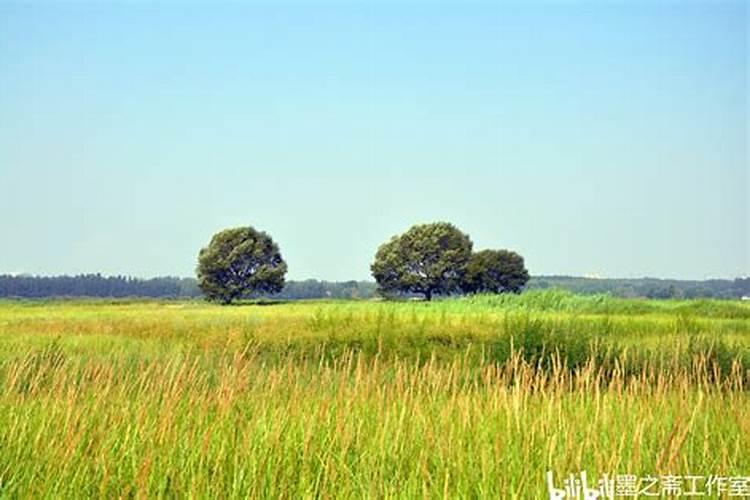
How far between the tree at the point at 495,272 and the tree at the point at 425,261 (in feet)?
3.17

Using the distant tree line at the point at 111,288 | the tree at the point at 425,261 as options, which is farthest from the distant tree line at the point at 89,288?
the tree at the point at 425,261

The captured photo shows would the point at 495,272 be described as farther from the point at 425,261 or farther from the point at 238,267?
the point at 238,267

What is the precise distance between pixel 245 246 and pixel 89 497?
58782 millimetres

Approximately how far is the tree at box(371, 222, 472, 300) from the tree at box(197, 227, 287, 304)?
8.76 m

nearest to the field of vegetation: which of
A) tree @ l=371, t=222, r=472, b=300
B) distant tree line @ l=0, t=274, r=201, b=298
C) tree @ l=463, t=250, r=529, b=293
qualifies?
tree @ l=371, t=222, r=472, b=300

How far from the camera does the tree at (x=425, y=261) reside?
62344 millimetres

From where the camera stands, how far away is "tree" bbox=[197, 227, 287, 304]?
6122cm

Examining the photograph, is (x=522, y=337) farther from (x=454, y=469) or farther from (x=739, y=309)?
(x=739, y=309)

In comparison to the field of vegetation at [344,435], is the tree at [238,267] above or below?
above

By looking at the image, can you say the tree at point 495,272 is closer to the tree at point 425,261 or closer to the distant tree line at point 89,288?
the tree at point 425,261

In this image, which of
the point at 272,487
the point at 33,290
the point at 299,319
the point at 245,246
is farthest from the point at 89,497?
the point at 33,290

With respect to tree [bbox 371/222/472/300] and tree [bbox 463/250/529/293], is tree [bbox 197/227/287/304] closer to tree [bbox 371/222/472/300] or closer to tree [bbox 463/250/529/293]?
tree [bbox 371/222/472/300]

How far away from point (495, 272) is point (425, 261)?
6716mm

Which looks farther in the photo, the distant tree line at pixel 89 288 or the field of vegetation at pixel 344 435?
the distant tree line at pixel 89 288
